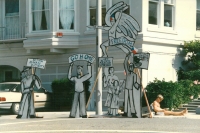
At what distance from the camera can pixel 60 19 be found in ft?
82.8

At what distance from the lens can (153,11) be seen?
955 inches

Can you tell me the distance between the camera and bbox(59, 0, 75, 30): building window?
82.7 ft

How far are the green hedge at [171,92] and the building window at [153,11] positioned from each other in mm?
3157

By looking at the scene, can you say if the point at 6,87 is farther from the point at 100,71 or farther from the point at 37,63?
the point at 100,71

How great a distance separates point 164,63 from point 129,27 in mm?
6230

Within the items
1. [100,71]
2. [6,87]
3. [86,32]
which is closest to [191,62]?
[86,32]

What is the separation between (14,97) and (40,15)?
5555 mm

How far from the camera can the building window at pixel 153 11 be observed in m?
24.1

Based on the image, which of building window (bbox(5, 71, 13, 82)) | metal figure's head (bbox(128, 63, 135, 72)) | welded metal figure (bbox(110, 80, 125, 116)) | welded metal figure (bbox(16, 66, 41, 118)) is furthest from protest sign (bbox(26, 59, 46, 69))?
building window (bbox(5, 71, 13, 82))

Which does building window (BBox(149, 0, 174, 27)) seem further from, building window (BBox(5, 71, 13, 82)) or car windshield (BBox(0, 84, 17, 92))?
building window (BBox(5, 71, 13, 82))

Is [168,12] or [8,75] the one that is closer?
[168,12]

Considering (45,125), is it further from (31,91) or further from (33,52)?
(33,52)

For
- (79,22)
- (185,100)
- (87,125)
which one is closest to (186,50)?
(185,100)

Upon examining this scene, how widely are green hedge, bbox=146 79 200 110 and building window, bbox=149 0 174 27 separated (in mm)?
3220
